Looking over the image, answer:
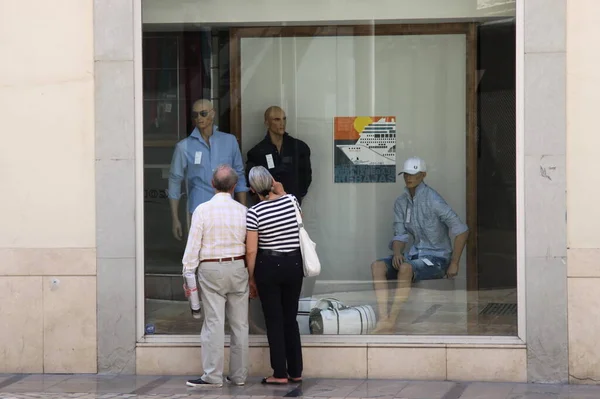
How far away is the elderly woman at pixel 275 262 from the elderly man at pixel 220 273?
0.11m

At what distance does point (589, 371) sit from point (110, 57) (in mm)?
4767

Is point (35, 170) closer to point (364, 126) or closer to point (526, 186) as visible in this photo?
point (364, 126)

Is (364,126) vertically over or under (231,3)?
under

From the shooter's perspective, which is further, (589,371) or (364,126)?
(364,126)

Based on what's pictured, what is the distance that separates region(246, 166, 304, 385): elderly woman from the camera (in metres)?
8.56

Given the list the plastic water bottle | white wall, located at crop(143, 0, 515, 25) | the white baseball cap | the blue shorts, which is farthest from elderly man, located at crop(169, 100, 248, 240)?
the blue shorts

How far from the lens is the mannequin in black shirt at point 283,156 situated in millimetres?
9578

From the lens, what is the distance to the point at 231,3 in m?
9.53

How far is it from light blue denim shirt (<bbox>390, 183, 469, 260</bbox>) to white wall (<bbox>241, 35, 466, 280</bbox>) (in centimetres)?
9

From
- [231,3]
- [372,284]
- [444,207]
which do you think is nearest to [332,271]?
[372,284]

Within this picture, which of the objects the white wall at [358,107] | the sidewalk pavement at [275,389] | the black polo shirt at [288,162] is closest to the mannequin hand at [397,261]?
the white wall at [358,107]

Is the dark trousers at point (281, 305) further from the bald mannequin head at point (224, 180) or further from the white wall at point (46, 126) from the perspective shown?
the white wall at point (46, 126)

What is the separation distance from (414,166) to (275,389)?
242 centimetres

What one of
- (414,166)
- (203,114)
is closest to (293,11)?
(203,114)
